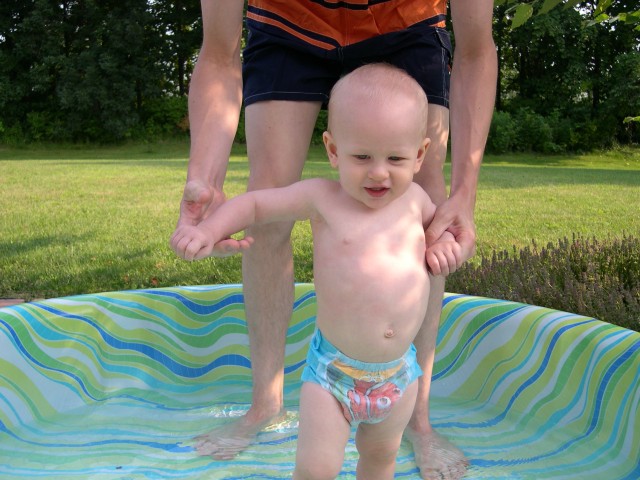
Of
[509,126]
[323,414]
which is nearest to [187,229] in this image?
[323,414]

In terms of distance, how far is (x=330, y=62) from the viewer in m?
2.03

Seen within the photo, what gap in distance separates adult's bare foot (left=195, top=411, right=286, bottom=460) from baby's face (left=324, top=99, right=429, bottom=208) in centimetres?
89

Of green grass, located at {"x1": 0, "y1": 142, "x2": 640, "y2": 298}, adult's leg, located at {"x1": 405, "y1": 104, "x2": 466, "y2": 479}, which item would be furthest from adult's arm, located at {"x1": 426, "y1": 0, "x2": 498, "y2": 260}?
green grass, located at {"x1": 0, "y1": 142, "x2": 640, "y2": 298}

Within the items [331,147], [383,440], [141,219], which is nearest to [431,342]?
[383,440]

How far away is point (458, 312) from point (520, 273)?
3.05ft

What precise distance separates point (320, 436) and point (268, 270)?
68 cm

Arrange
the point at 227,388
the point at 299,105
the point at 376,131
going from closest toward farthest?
1. the point at 376,131
2. the point at 299,105
3. the point at 227,388

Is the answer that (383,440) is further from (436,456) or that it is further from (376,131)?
(376,131)

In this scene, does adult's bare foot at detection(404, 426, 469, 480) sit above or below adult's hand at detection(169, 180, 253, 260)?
below

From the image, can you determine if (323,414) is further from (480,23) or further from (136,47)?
(136,47)

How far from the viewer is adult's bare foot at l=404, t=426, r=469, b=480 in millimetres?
2004

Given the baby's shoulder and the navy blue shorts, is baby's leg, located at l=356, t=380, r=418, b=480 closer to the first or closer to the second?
the baby's shoulder

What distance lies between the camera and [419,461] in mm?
2053

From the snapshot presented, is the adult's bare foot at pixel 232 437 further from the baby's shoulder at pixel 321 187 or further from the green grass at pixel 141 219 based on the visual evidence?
the green grass at pixel 141 219
